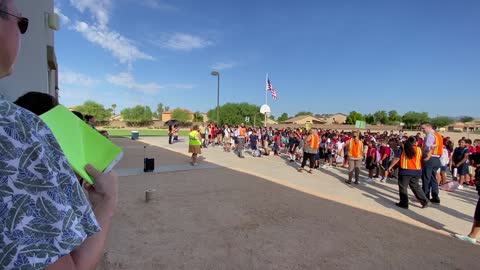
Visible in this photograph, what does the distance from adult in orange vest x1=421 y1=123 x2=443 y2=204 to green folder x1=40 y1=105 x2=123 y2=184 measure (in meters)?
7.96

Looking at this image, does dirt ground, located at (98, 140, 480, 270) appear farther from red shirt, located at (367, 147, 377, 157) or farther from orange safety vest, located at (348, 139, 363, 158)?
red shirt, located at (367, 147, 377, 157)

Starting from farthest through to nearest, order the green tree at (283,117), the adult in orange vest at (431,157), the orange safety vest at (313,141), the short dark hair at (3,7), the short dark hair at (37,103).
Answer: the green tree at (283,117) → the orange safety vest at (313,141) → the adult in orange vest at (431,157) → the short dark hair at (37,103) → the short dark hair at (3,7)

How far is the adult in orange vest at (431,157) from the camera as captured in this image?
705 cm

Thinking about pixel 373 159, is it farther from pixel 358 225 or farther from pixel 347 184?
pixel 358 225

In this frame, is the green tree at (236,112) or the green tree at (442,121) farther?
the green tree at (442,121)

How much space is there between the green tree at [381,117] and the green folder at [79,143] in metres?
92.2

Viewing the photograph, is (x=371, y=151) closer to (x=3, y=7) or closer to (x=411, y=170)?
(x=411, y=170)

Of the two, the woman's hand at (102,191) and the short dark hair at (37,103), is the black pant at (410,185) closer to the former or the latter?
the woman's hand at (102,191)

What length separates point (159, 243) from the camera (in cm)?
433

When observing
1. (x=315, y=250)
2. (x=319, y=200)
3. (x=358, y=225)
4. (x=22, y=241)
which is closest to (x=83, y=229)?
(x=22, y=241)

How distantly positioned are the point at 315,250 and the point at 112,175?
3820 mm

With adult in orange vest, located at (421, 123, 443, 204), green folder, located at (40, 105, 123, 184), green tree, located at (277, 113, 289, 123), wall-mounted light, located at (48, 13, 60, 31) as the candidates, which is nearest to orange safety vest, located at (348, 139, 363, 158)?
adult in orange vest, located at (421, 123, 443, 204)

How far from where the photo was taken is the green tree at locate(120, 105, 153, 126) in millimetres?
89713

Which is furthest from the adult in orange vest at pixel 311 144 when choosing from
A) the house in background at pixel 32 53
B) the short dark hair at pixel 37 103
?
the short dark hair at pixel 37 103
